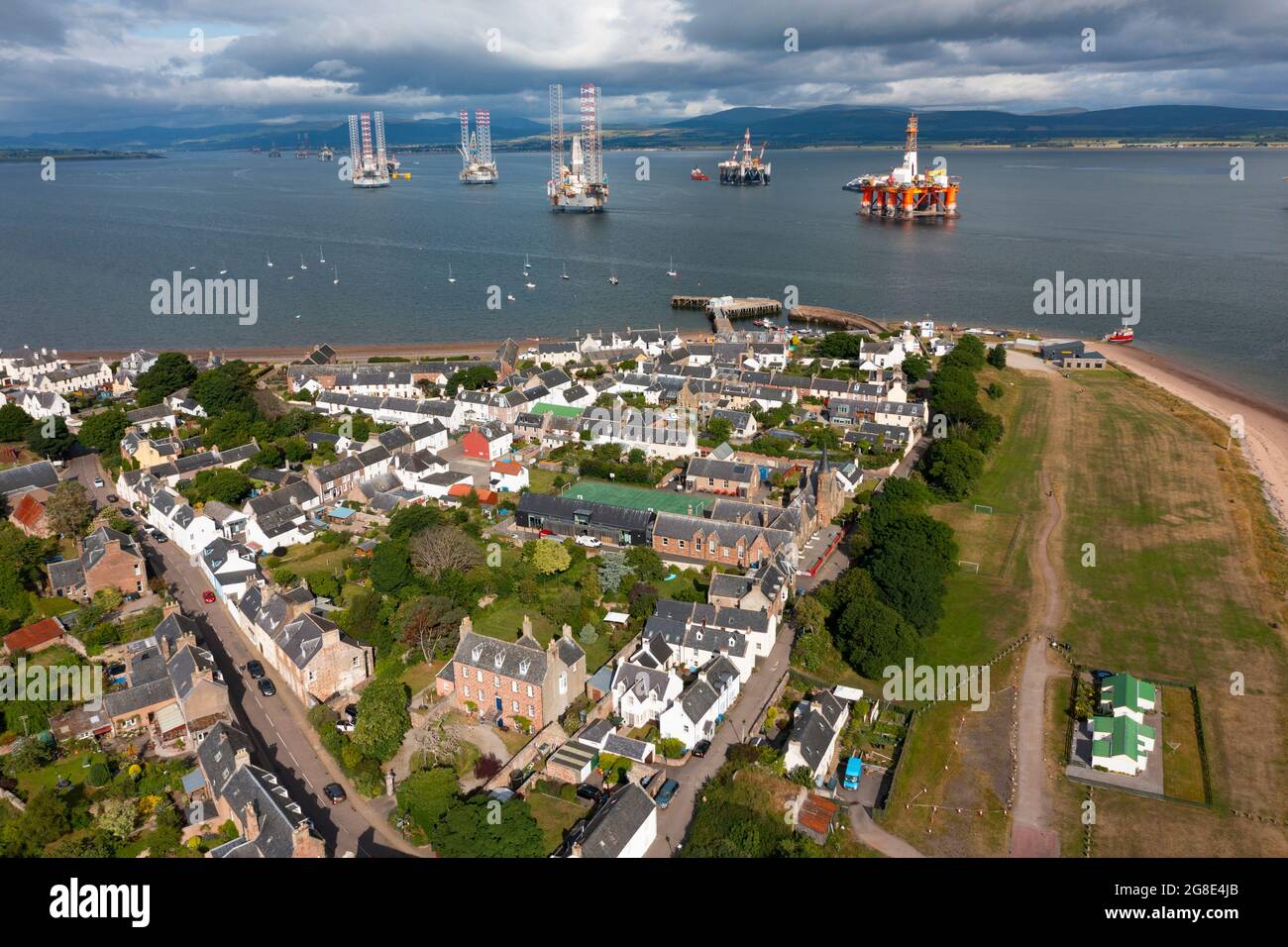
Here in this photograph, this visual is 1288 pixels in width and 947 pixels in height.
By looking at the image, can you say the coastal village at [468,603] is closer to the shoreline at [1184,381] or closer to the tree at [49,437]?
the tree at [49,437]

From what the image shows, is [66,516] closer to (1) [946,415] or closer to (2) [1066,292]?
(1) [946,415]

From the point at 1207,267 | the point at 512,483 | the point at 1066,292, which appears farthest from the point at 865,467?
the point at 1207,267

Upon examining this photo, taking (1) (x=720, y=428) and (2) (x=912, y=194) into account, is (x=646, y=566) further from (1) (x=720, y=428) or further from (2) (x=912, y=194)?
(2) (x=912, y=194)

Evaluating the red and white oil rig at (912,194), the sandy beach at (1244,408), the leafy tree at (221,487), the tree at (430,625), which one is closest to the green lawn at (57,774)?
the tree at (430,625)

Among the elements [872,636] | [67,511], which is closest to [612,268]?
[67,511]

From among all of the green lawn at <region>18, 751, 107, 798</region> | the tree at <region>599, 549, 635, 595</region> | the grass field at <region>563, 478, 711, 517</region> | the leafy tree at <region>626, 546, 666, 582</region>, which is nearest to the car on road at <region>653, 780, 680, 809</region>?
the tree at <region>599, 549, 635, 595</region>

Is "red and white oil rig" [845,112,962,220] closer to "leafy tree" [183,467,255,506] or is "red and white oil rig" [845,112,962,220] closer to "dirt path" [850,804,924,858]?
"leafy tree" [183,467,255,506]
